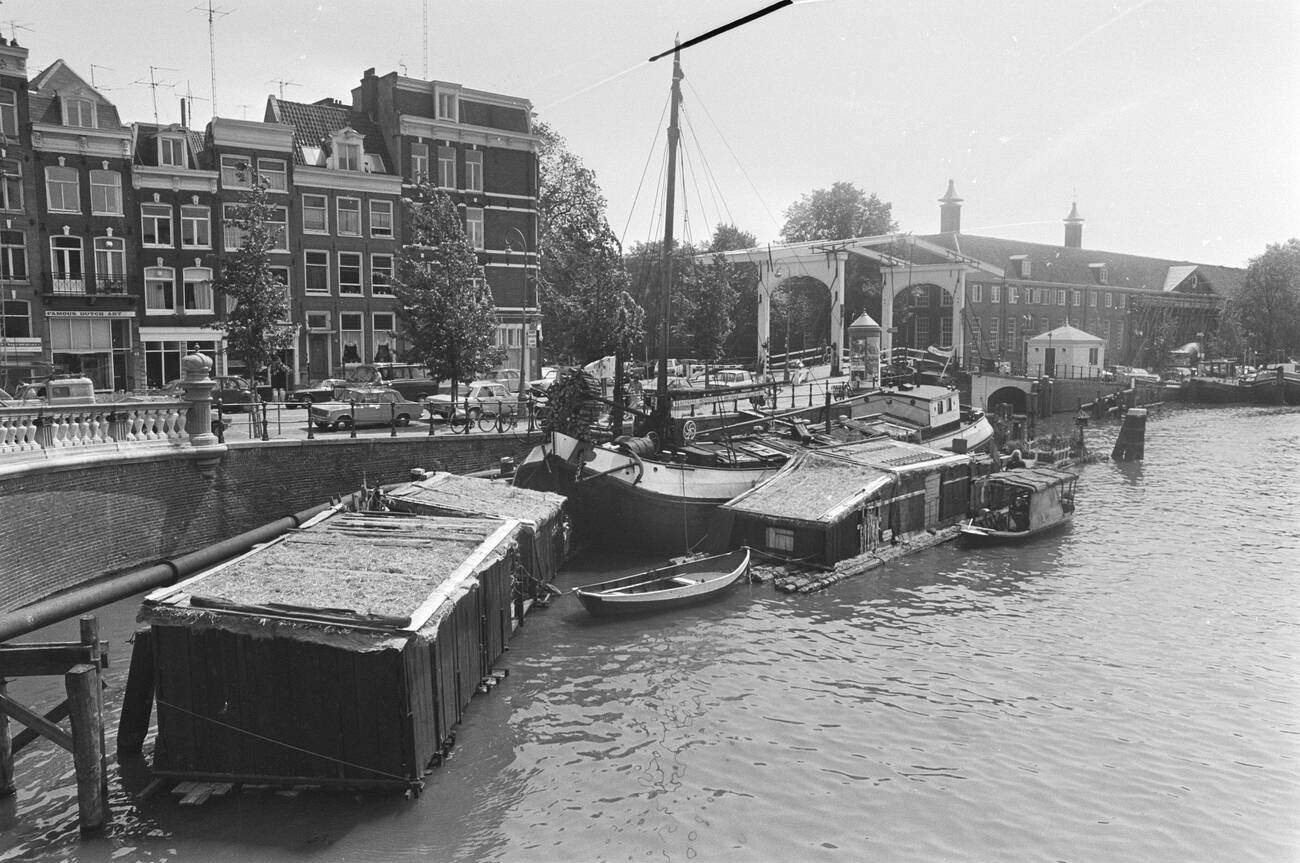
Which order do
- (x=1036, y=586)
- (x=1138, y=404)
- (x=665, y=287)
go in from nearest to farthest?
Result: 1. (x=1036, y=586)
2. (x=665, y=287)
3. (x=1138, y=404)

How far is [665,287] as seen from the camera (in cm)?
2689

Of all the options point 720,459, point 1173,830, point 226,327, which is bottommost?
point 1173,830

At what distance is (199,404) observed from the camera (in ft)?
76.5

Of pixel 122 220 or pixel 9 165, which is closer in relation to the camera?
pixel 9 165

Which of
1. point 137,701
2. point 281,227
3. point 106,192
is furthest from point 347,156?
point 137,701

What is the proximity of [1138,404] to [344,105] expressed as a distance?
58.0 meters

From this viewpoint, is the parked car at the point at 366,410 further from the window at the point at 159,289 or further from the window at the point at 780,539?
the window at the point at 159,289

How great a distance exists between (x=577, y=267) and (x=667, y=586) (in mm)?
36890

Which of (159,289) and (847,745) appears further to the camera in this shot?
(159,289)

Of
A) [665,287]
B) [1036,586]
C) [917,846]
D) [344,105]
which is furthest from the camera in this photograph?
[344,105]

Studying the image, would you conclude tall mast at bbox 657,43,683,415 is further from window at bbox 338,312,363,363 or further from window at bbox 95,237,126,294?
window at bbox 95,237,126,294

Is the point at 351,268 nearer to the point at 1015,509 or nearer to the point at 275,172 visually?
the point at 275,172

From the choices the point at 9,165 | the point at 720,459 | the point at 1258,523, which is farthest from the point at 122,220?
the point at 1258,523

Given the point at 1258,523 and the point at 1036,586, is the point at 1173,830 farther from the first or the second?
the point at 1258,523
